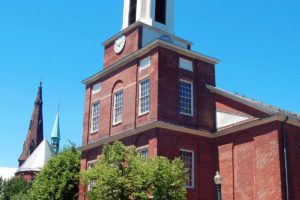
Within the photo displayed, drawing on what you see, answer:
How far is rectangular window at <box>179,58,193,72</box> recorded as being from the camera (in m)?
29.8

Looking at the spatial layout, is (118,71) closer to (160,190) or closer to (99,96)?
(99,96)

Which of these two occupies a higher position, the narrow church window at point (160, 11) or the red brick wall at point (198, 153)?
the narrow church window at point (160, 11)

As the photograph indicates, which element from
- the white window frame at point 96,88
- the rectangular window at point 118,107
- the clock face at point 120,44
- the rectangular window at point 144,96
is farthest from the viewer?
the white window frame at point 96,88

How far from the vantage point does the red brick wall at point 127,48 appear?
31.6 metres

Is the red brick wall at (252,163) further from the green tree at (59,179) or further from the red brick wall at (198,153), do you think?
the green tree at (59,179)

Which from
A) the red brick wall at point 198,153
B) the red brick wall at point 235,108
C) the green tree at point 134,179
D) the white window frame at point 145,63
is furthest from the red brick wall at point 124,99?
the green tree at point 134,179


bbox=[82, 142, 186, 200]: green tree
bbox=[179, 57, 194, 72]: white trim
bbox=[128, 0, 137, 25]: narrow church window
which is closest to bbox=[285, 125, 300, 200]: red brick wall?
bbox=[82, 142, 186, 200]: green tree

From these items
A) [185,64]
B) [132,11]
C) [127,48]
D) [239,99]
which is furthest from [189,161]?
[132,11]

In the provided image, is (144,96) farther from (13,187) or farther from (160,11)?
(13,187)

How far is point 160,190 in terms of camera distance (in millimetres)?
21453

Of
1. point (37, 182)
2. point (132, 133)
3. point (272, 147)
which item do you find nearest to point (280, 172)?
point (272, 147)

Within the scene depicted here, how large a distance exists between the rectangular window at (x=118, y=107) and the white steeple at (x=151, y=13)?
5.77 metres

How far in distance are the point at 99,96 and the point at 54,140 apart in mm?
78292

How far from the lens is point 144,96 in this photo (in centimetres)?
2906
